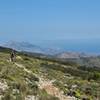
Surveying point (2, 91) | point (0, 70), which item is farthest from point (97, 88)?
point (2, 91)

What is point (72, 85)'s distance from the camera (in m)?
30.6

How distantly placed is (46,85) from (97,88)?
4341mm

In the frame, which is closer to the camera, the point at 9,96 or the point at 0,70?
the point at 9,96

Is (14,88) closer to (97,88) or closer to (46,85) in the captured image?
(46,85)

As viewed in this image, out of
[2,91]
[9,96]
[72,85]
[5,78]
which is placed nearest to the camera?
[9,96]

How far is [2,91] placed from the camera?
66.2 feet

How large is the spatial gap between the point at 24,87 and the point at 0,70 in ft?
19.8

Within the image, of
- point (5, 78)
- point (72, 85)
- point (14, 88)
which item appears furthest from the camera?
point (72, 85)

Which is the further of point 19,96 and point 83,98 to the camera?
point 83,98

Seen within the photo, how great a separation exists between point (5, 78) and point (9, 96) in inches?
241

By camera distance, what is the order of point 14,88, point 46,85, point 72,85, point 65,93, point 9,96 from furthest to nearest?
point 72,85 < point 46,85 < point 65,93 < point 14,88 < point 9,96

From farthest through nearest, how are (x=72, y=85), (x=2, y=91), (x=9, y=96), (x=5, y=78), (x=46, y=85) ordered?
(x=72, y=85) < (x=46, y=85) < (x=5, y=78) < (x=2, y=91) < (x=9, y=96)

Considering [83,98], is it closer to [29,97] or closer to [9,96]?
[29,97]

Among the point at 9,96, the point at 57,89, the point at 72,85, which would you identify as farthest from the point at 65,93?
the point at 9,96
